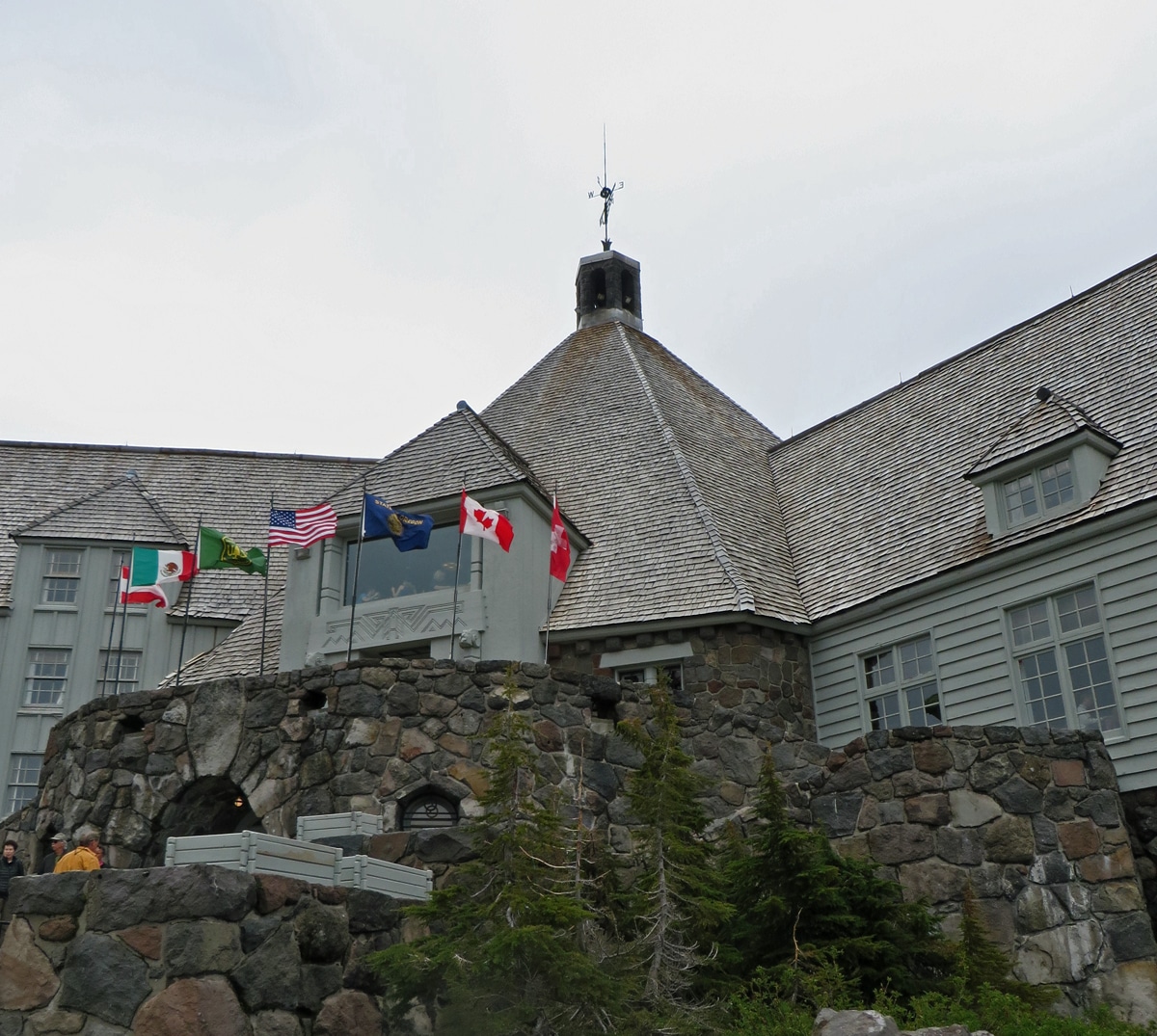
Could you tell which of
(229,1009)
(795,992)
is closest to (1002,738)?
(795,992)

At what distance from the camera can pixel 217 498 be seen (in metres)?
29.0

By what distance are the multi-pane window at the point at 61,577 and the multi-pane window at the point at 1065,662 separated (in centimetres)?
1797

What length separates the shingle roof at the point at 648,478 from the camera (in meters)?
18.9

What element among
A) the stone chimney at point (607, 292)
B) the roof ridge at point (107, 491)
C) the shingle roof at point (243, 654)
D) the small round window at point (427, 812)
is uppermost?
the stone chimney at point (607, 292)

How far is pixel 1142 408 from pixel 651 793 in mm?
10344

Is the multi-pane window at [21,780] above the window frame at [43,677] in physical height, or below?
below

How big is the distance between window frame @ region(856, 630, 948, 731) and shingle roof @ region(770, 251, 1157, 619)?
80cm

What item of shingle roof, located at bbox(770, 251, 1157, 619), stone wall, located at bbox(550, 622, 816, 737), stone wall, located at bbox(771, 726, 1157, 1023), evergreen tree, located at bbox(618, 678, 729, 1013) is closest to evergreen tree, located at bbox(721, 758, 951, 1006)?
evergreen tree, located at bbox(618, 678, 729, 1013)

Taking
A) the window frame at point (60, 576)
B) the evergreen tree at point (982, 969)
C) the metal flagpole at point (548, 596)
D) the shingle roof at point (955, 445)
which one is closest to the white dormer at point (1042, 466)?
the shingle roof at point (955, 445)

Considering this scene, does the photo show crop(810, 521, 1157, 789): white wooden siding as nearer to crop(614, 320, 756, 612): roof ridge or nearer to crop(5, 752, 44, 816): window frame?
crop(614, 320, 756, 612): roof ridge

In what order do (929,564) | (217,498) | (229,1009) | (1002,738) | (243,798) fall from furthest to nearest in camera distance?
(217,498), (929,564), (243,798), (1002,738), (229,1009)

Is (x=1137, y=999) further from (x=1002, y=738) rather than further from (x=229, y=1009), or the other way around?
(x=229, y=1009)

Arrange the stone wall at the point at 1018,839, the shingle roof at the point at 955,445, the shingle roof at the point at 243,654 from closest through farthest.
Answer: the stone wall at the point at 1018,839
the shingle roof at the point at 955,445
the shingle roof at the point at 243,654

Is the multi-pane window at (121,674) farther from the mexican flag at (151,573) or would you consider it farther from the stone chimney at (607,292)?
the stone chimney at (607,292)
